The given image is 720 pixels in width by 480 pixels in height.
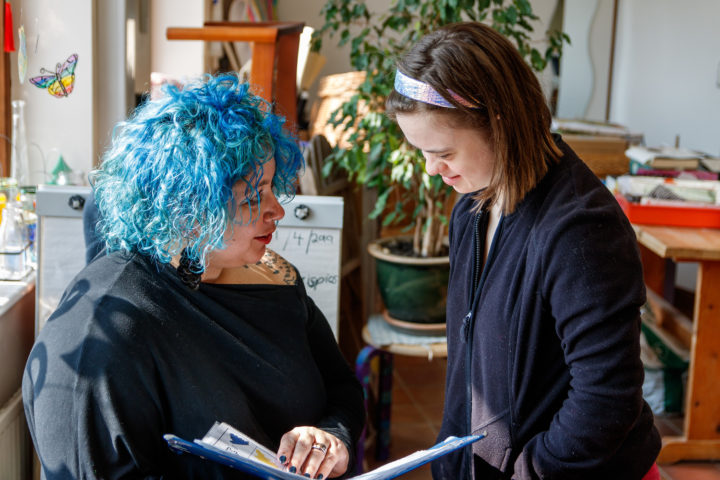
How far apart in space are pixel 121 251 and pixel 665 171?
254 cm

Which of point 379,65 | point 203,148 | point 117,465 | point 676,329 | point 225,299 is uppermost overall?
point 379,65

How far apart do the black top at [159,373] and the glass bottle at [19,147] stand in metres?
1.03

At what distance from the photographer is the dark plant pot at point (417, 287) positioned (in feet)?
8.99

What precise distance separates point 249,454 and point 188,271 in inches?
13.1

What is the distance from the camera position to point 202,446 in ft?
3.20

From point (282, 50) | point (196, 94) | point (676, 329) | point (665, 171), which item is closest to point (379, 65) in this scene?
point (282, 50)

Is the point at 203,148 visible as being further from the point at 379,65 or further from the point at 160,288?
the point at 379,65

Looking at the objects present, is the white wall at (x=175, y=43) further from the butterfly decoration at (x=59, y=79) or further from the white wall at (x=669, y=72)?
the white wall at (x=669, y=72)

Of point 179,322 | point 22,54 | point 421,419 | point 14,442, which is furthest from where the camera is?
point 421,419

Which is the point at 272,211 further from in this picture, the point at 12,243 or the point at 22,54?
the point at 22,54

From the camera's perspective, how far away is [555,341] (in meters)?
1.21

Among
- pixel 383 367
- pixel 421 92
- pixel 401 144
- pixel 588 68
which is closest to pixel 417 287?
pixel 383 367

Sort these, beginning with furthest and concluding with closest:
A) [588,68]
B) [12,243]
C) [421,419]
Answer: [588,68] < [421,419] < [12,243]


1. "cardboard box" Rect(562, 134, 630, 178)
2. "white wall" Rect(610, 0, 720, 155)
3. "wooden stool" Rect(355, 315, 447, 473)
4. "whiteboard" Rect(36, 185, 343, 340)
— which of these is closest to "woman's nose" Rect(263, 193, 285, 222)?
"whiteboard" Rect(36, 185, 343, 340)
